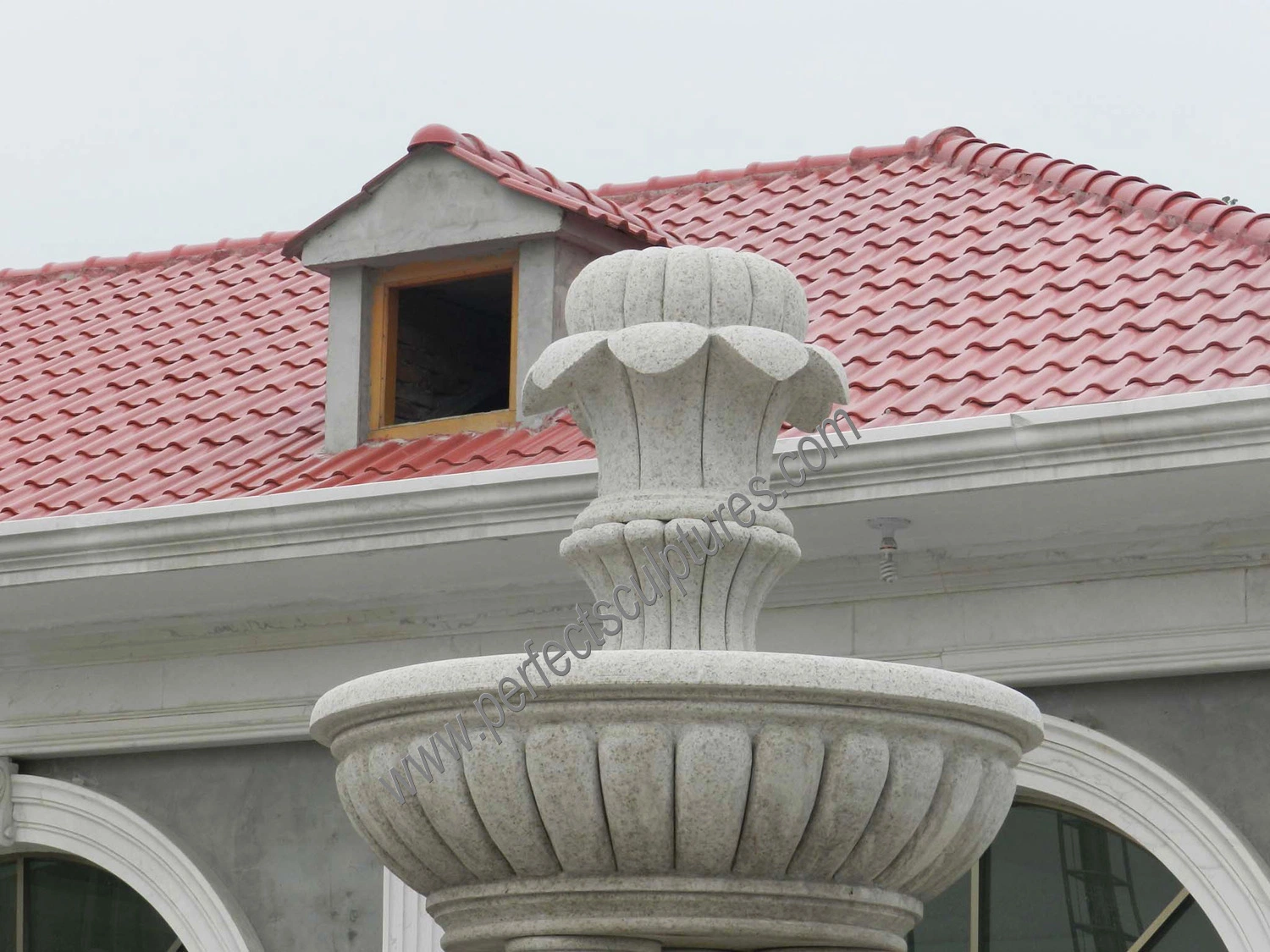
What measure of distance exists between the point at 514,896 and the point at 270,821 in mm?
4258

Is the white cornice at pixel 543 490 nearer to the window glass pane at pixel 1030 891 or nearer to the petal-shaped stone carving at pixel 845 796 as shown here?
the window glass pane at pixel 1030 891

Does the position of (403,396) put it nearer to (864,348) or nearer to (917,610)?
(864,348)

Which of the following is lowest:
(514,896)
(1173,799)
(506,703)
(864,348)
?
(514,896)

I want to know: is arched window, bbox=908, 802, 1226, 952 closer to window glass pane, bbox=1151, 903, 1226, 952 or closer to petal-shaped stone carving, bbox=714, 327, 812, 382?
window glass pane, bbox=1151, 903, 1226, 952

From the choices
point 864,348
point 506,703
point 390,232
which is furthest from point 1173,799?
point 390,232

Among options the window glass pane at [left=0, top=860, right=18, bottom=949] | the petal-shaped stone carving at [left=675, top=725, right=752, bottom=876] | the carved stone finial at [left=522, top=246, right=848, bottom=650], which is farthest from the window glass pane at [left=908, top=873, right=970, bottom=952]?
the window glass pane at [left=0, top=860, right=18, bottom=949]

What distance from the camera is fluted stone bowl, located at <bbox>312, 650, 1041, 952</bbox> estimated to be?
13.8ft

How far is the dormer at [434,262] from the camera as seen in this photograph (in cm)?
873

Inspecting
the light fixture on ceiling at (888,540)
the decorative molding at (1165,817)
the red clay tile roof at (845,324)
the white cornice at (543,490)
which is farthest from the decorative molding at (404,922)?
the decorative molding at (1165,817)

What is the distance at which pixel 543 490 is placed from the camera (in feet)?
23.5

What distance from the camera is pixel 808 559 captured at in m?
7.56

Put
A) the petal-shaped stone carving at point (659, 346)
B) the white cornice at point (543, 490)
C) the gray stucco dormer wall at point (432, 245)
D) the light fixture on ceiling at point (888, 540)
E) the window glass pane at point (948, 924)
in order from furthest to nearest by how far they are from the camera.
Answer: the gray stucco dormer wall at point (432, 245) → the window glass pane at point (948, 924) → the light fixture on ceiling at point (888, 540) → the white cornice at point (543, 490) → the petal-shaped stone carving at point (659, 346)

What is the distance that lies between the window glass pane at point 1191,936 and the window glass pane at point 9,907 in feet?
16.6

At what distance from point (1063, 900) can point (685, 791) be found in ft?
11.3
